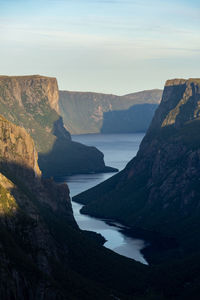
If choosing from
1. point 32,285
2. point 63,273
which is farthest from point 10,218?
point 32,285

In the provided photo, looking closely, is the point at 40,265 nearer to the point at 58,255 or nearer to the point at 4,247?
the point at 4,247

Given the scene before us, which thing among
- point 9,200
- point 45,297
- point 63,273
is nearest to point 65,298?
point 45,297

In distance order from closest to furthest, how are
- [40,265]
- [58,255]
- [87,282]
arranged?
[40,265] → [87,282] → [58,255]

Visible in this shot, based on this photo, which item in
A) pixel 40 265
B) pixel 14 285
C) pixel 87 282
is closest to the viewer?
pixel 14 285

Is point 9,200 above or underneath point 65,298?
above

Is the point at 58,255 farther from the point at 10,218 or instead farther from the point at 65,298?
the point at 65,298

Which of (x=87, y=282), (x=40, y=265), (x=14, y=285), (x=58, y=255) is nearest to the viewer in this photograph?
(x=14, y=285)

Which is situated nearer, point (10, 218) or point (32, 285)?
point (32, 285)

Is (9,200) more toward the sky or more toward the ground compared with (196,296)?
more toward the sky

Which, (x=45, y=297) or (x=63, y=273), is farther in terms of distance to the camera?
(x=63, y=273)
